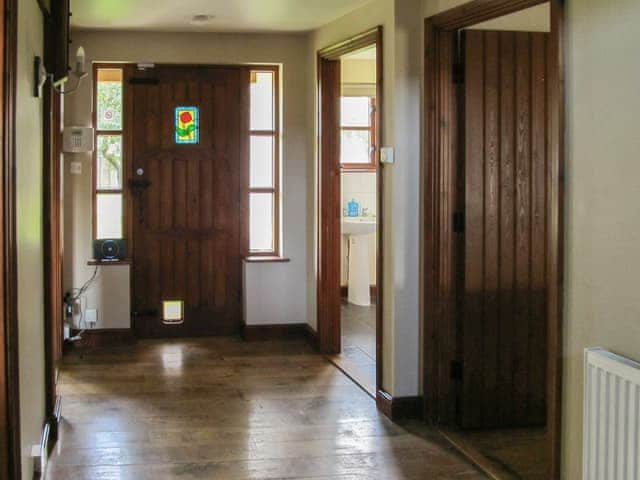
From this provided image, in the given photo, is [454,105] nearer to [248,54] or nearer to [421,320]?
[421,320]

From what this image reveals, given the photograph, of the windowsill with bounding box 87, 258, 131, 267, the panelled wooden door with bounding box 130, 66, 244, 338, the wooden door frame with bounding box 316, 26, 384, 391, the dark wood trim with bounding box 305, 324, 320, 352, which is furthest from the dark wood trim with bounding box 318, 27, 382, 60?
the windowsill with bounding box 87, 258, 131, 267

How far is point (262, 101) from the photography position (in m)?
6.71

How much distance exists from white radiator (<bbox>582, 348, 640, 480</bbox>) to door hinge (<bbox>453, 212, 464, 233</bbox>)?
1.67m

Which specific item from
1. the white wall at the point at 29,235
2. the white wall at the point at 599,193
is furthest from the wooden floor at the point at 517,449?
the white wall at the point at 29,235

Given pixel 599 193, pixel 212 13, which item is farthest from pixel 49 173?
pixel 599 193

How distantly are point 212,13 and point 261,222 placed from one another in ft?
5.90

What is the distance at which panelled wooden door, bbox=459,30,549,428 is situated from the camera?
4.35 metres

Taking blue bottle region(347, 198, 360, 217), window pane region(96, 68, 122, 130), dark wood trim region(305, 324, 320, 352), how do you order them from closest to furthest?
dark wood trim region(305, 324, 320, 352) → window pane region(96, 68, 122, 130) → blue bottle region(347, 198, 360, 217)

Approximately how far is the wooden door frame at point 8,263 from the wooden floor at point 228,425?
102 cm

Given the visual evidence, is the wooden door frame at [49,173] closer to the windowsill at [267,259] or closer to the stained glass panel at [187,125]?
the stained glass panel at [187,125]

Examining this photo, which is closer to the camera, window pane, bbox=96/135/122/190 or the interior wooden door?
the interior wooden door

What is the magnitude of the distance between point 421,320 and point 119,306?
283cm

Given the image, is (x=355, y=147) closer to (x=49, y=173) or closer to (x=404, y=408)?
(x=404, y=408)

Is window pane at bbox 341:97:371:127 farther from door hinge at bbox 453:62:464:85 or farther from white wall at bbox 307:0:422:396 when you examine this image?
door hinge at bbox 453:62:464:85
